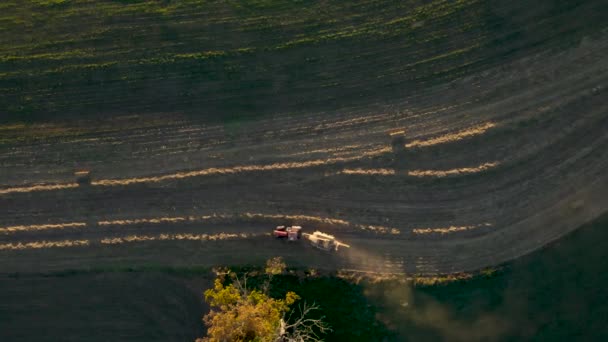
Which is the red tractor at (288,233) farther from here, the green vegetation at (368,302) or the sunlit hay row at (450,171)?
the sunlit hay row at (450,171)

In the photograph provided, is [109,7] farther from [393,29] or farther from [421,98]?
[421,98]

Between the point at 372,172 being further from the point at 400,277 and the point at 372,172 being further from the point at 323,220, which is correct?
the point at 400,277

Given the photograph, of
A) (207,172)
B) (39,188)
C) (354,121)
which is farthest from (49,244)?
(354,121)

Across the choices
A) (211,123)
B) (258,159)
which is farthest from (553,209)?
(211,123)

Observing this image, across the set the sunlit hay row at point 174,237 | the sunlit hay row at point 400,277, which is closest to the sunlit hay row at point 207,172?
the sunlit hay row at point 174,237

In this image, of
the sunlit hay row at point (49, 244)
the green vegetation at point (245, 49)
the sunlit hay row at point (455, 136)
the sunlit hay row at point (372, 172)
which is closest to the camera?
the sunlit hay row at point (455, 136)
